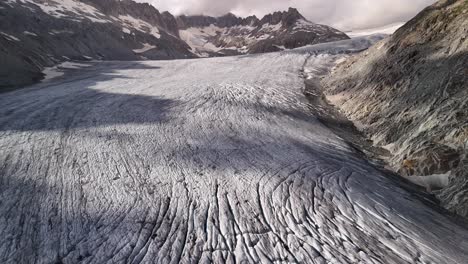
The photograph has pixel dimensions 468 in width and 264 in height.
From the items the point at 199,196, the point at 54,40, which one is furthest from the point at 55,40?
the point at 199,196

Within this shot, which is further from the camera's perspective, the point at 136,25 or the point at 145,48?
the point at 136,25

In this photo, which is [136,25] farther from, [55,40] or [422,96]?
[422,96]

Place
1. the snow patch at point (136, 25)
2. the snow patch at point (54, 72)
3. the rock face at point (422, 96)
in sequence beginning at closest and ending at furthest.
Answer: the rock face at point (422, 96)
the snow patch at point (54, 72)
the snow patch at point (136, 25)

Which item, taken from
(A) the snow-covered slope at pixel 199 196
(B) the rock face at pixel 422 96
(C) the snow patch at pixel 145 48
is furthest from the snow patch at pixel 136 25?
(A) the snow-covered slope at pixel 199 196

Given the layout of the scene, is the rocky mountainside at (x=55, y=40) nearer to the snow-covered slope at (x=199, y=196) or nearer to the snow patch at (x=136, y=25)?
the snow patch at (x=136, y=25)

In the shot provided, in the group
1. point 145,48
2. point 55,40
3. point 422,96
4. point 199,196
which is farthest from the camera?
point 145,48

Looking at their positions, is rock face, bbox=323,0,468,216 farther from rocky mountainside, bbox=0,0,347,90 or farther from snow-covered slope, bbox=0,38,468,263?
rocky mountainside, bbox=0,0,347,90
